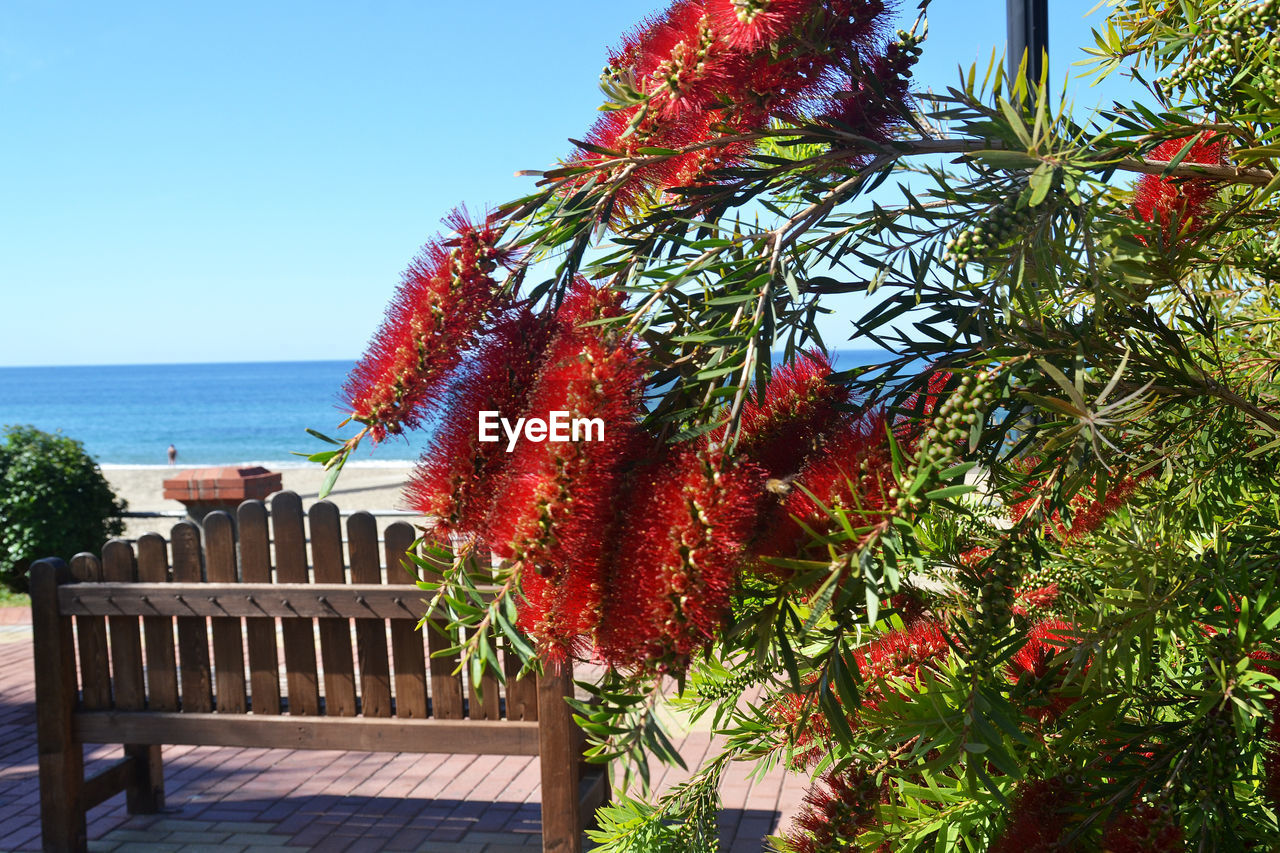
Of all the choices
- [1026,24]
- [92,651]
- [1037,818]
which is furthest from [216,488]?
[1037,818]

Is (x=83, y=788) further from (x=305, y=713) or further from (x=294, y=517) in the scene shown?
(x=294, y=517)

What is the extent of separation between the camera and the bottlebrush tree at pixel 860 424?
797 mm

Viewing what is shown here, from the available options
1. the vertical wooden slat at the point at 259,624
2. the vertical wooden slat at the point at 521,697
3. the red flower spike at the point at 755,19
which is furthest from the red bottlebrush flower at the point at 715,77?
the vertical wooden slat at the point at 259,624

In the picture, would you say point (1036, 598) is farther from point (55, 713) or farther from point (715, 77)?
point (55, 713)

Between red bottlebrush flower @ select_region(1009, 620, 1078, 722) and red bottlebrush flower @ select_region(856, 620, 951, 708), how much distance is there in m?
0.09

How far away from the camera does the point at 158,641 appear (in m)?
4.50

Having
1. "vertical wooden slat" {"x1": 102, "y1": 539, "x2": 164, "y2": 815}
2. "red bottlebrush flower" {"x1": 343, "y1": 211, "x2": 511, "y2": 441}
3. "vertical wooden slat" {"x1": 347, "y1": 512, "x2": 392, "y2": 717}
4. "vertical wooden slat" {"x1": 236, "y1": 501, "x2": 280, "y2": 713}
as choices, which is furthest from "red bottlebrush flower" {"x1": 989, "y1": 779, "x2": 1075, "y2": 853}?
"vertical wooden slat" {"x1": 102, "y1": 539, "x2": 164, "y2": 815}

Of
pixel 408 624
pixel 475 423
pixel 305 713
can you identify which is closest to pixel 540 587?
pixel 475 423

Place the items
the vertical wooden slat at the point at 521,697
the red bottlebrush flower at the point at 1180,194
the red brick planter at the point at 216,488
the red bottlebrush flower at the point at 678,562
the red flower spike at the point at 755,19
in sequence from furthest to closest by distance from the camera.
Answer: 1. the red brick planter at the point at 216,488
2. the vertical wooden slat at the point at 521,697
3. the red bottlebrush flower at the point at 1180,194
4. the red flower spike at the point at 755,19
5. the red bottlebrush flower at the point at 678,562

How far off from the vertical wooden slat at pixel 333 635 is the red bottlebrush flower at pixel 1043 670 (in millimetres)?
3387

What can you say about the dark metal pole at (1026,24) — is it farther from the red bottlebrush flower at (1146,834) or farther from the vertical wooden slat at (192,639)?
the vertical wooden slat at (192,639)

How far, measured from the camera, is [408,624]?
4.30 metres

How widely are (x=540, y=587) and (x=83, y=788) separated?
467 centimetres

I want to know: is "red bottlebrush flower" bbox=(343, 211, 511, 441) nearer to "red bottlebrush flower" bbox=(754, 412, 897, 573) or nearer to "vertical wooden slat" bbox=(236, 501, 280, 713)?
"red bottlebrush flower" bbox=(754, 412, 897, 573)
